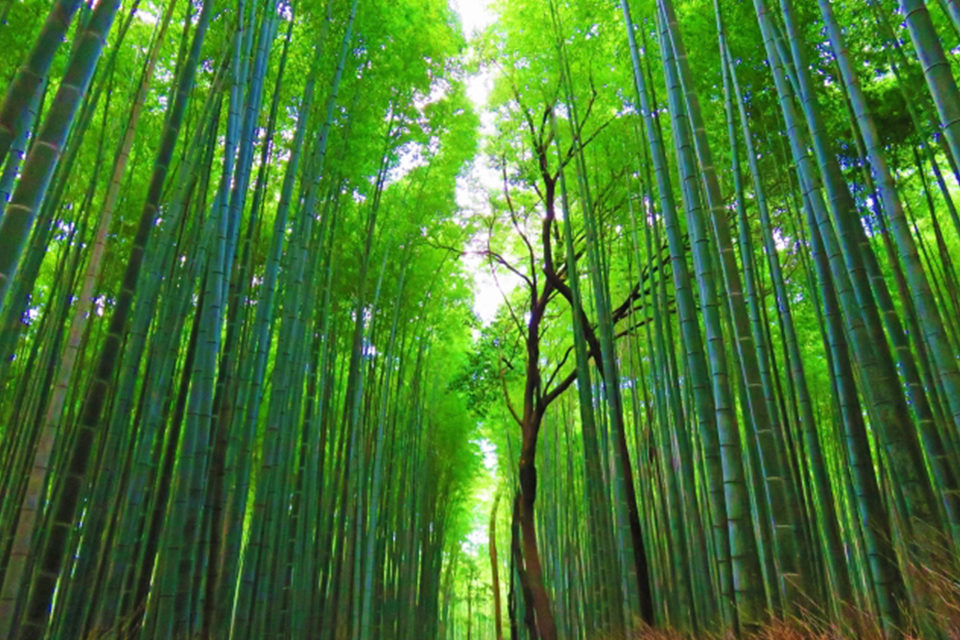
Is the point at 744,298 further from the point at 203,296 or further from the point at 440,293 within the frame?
the point at 440,293

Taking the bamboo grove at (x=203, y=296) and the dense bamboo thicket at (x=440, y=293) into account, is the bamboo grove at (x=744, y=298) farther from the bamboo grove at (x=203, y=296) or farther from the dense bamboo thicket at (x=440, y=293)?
the bamboo grove at (x=203, y=296)

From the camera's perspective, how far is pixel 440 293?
22.1 feet

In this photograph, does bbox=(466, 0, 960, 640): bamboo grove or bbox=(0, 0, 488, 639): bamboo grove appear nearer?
bbox=(466, 0, 960, 640): bamboo grove

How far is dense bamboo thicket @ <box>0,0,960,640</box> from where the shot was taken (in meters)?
1.76

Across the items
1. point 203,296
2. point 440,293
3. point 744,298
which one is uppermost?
point 440,293

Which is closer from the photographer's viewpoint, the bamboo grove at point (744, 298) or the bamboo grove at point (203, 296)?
the bamboo grove at point (744, 298)

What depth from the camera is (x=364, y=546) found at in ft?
16.3

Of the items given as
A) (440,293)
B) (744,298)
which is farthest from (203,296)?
(440,293)

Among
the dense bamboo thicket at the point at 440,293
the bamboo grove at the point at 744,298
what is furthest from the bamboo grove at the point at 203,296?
the bamboo grove at the point at 744,298

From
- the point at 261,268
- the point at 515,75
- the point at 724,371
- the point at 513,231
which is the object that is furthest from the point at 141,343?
the point at 513,231

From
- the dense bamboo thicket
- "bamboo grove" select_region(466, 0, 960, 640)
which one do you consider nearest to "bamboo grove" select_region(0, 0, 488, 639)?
the dense bamboo thicket

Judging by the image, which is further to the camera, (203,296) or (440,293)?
(440,293)

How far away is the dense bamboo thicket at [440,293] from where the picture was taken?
176cm

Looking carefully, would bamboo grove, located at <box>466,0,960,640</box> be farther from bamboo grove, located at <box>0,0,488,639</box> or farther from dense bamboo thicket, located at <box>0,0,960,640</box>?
bamboo grove, located at <box>0,0,488,639</box>
